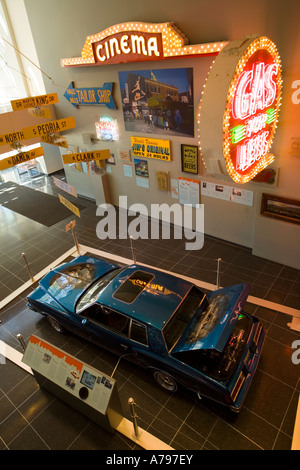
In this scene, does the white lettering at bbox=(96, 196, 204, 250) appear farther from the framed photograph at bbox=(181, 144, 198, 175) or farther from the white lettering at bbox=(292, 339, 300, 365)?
the white lettering at bbox=(292, 339, 300, 365)

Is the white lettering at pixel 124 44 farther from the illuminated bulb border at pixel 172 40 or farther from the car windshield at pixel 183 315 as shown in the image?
the car windshield at pixel 183 315

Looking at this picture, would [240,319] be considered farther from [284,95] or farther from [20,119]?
[20,119]

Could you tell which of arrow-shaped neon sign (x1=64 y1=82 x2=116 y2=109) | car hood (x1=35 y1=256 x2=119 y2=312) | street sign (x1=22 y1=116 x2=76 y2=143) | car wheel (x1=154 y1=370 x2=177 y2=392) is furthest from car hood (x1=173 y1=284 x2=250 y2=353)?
arrow-shaped neon sign (x1=64 y1=82 x2=116 y2=109)

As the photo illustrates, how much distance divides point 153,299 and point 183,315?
0.54 m

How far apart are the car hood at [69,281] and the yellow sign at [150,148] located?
352cm

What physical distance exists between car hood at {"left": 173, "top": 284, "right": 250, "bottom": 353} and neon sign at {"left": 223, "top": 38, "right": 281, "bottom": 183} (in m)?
1.84

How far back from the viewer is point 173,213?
9.23 metres

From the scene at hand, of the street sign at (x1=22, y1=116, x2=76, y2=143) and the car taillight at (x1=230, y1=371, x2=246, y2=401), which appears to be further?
the street sign at (x1=22, y1=116, x2=76, y2=143)

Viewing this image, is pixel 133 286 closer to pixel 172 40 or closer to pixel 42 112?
pixel 42 112

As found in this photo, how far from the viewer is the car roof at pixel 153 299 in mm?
4809

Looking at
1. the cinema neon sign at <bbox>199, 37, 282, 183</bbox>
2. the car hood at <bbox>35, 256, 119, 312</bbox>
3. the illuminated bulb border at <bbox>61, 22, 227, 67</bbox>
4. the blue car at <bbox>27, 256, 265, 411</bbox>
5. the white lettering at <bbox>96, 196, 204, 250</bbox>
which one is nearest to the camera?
the cinema neon sign at <bbox>199, 37, 282, 183</bbox>

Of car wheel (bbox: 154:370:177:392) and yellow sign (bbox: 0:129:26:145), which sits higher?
yellow sign (bbox: 0:129:26:145)

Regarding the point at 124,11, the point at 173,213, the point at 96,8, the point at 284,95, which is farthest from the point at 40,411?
the point at 96,8

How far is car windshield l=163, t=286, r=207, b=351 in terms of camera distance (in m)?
4.69
